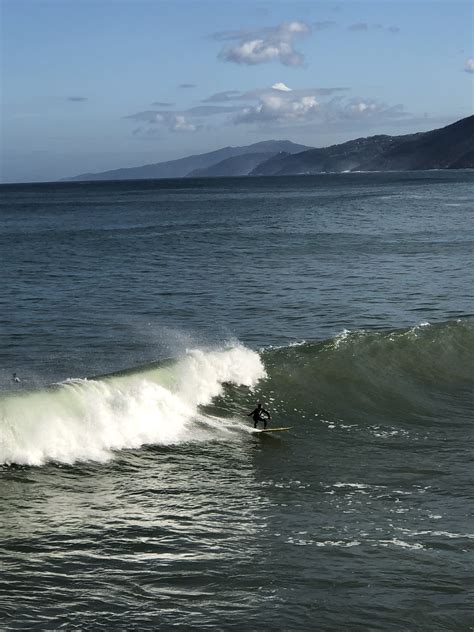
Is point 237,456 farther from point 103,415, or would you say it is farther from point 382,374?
point 382,374

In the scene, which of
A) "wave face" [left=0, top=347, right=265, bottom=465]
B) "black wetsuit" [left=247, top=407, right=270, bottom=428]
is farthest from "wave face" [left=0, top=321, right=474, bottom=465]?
"black wetsuit" [left=247, top=407, right=270, bottom=428]

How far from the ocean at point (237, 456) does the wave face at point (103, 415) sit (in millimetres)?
60

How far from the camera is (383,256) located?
197 feet

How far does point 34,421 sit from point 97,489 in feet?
12.3

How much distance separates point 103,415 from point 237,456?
3788 millimetres

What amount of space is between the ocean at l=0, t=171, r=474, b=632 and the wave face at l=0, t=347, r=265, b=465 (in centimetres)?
6

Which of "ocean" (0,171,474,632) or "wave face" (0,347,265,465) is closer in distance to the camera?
"ocean" (0,171,474,632)

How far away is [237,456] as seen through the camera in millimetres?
21156

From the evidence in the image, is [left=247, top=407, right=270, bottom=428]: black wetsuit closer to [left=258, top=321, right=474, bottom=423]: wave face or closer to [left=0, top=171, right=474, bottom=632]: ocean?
[left=0, top=171, right=474, bottom=632]: ocean

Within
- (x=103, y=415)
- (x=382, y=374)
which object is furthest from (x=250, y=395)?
(x=103, y=415)

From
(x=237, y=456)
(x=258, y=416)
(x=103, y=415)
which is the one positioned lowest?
(x=237, y=456)

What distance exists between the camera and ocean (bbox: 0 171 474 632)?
1366 centimetres

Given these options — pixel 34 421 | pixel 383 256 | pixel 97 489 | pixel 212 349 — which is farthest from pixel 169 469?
pixel 383 256

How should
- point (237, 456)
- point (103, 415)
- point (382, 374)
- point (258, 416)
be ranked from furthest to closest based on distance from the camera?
point (382, 374) < point (258, 416) < point (103, 415) < point (237, 456)
